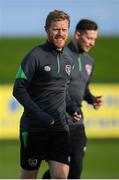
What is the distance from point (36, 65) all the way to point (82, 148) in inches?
75.8

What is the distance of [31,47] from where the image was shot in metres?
28.7

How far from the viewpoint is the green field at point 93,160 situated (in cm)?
1393

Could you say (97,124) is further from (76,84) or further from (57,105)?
(57,105)

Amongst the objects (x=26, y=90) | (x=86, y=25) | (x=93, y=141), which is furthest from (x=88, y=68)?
(x=93, y=141)

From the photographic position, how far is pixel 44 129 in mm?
8367

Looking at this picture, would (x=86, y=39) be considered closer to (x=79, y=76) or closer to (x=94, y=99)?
(x=79, y=76)

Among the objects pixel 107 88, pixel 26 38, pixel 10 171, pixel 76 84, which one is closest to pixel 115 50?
pixel 26 38

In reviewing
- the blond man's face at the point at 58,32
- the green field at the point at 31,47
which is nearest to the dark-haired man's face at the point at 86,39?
the blond man's face at the point at 58,32

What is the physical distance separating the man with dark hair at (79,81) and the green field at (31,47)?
53.5 feet

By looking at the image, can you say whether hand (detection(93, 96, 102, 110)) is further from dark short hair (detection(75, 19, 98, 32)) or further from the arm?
dark short hair (detection(75, 19, 98, 32))

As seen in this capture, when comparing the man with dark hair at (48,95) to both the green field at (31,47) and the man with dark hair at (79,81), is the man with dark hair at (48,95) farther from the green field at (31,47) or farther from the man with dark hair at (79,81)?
the green field at (31,47)

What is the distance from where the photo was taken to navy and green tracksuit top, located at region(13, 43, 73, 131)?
8148mm

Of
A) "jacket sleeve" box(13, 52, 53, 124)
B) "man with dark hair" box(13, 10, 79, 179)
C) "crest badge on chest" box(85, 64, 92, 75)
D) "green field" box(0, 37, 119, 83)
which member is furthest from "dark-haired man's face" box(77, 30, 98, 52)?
"green field" box(0, 37, 119, 83)

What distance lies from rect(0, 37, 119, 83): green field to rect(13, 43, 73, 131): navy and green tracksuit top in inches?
708
